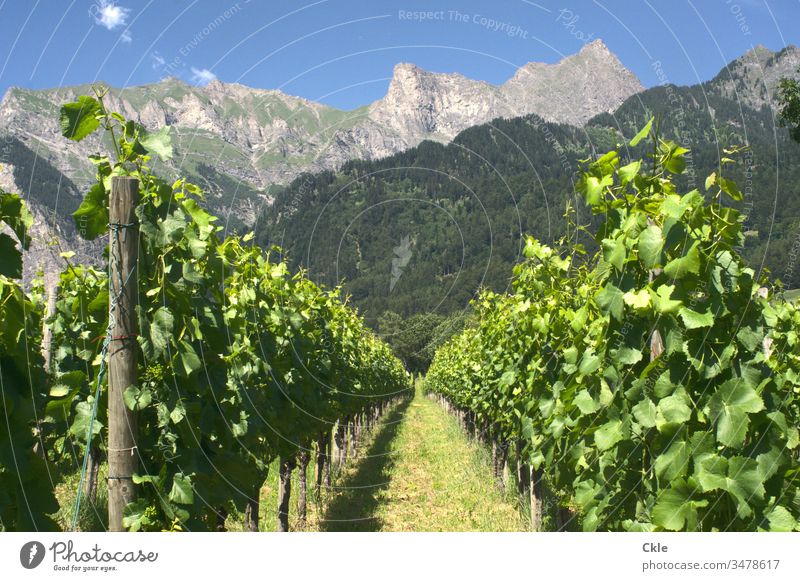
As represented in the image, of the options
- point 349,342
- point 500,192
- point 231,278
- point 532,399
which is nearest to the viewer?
point 231,278

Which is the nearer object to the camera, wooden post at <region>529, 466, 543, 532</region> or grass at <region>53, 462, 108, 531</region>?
grass at <region>53, 462, 108, 531</region>

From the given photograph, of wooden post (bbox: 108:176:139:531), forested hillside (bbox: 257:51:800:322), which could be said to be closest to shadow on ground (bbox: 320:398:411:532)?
wooden post (bbox: 108:176:139:531)

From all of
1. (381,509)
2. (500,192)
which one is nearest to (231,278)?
(381,509)

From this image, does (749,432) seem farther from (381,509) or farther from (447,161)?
(447,161)

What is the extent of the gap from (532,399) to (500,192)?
2543 inches

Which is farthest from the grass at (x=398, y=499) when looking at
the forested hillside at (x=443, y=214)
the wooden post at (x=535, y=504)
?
the forested hillside at (x=443, y=214)

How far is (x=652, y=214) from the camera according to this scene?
406cm

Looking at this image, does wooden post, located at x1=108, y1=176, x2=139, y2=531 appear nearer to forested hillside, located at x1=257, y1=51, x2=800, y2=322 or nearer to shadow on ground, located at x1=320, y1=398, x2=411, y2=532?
shadow on ground, located at x1=320, y1=398, x2=411, y2=532

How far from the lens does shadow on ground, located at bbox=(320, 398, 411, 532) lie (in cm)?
1183

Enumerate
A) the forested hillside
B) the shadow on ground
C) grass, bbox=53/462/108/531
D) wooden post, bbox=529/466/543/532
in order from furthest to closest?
the forested hillside
the shadow on ground
wooden post, bbox=529/466/543/532
grass, bbox=53/462/108/531

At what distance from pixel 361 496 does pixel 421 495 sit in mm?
1431

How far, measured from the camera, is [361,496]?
46.8 feet

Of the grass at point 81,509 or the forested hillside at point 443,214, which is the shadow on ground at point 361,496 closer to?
the grass at point 81,509

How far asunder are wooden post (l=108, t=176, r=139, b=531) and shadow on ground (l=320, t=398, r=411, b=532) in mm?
8075
